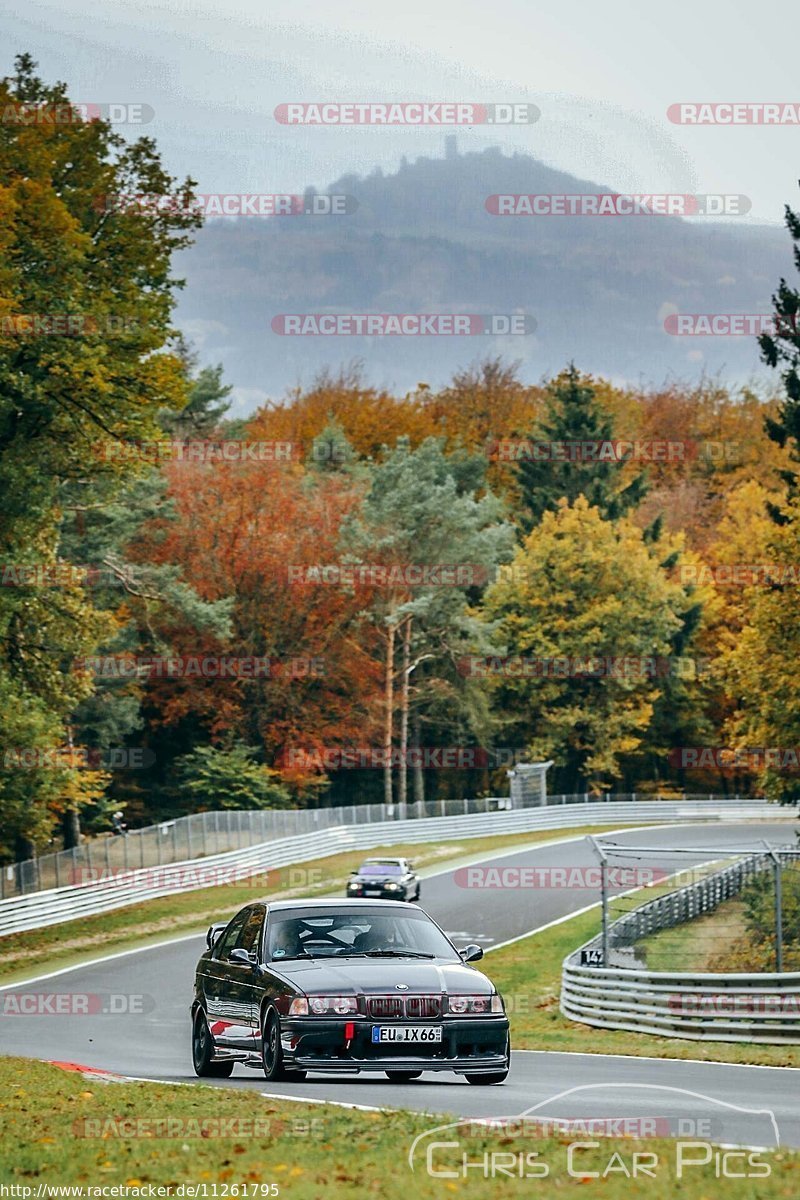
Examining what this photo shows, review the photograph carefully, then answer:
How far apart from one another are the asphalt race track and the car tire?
0.38 feet

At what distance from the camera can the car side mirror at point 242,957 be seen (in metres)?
14.6

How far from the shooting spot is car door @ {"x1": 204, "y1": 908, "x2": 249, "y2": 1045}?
595 inches

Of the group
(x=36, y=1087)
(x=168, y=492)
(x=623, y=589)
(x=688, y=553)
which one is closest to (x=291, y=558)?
(x=168, y=492)

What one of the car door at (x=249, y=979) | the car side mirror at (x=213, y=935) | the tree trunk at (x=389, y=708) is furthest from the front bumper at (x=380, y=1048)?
the tree trunk at (x=389, y=708)

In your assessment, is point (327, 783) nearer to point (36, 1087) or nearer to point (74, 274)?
point (74, 274)

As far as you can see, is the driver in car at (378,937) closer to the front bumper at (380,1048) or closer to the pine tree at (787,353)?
the front bumper at (380,1048)

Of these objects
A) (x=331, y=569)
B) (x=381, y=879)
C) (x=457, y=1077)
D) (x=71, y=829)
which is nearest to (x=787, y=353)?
(x=381, y=879)

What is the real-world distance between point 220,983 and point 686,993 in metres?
9.59

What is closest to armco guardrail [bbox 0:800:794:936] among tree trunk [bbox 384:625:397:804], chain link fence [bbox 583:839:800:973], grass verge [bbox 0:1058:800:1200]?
tree trunk [bbox 384:625:397:804]

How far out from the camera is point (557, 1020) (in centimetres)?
2677

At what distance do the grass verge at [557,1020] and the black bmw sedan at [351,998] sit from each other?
16.7ft

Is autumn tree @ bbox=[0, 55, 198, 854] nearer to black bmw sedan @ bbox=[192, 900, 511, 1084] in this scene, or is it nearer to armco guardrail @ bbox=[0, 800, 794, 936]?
armco guardrail @ bbox=[0, 800, 794, 936]

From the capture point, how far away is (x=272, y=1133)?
10.6m

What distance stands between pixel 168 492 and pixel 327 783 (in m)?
15.0
